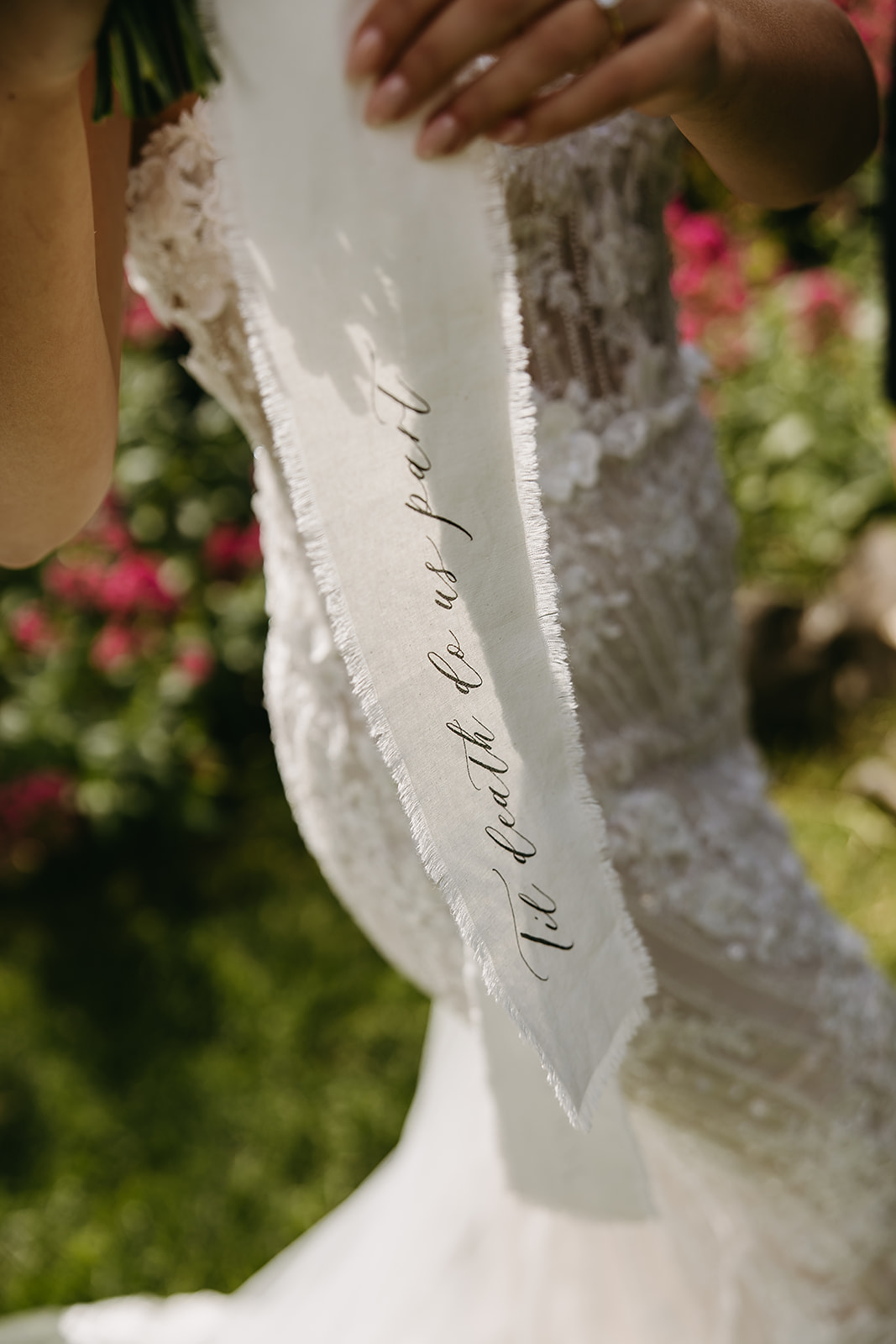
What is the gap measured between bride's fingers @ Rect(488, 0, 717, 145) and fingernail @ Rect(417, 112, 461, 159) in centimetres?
2

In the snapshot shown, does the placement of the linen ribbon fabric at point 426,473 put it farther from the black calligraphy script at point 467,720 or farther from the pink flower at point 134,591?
the pink flower at point 134,591

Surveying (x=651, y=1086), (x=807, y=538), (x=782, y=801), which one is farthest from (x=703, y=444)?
(x=807, y=538)

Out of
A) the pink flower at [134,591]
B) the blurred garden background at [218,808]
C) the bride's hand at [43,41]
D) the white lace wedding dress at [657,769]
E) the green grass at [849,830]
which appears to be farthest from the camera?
the pink flower at [134,591]

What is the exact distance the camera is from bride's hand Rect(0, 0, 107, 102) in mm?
623

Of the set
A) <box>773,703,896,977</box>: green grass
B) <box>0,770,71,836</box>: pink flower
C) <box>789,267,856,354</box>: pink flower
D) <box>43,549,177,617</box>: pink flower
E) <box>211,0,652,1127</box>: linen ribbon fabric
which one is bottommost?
<box>773,703,896,977</box>: green grass

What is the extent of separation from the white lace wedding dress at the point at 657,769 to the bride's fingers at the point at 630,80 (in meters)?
0.23

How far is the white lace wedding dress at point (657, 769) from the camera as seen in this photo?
1051mm

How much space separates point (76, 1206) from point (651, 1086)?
1618 millimetres

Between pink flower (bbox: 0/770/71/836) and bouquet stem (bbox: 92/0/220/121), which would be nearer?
bouquet stem (bbox: 92/0/220/121)

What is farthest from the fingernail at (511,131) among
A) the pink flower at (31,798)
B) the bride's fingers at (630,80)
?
the pink flower at (31,798)

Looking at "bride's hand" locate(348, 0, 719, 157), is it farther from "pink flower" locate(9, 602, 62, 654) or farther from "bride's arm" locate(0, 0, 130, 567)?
"pink flower" locate(9, 602, 62, 654)

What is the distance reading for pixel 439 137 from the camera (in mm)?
736

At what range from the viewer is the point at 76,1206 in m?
2.35

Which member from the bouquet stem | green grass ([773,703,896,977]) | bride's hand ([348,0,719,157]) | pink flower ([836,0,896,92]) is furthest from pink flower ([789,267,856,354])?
the bouquet stem
